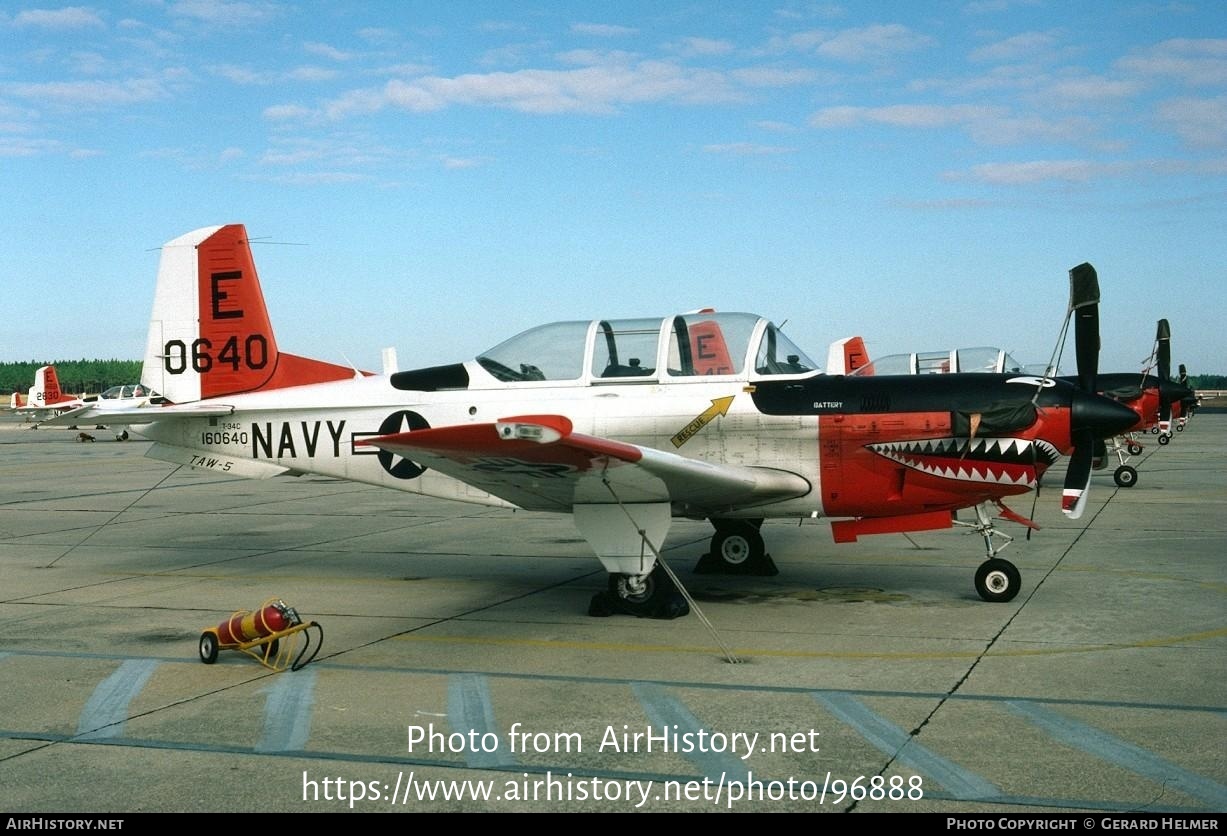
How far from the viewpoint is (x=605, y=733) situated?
5.37 meters

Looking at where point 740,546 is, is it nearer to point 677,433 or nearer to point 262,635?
point 677,433

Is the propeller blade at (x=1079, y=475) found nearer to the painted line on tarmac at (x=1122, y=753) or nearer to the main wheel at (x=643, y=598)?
the painted line on tarmac at (x=1122, y=753)

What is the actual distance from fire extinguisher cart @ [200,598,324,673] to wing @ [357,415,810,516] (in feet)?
4.03

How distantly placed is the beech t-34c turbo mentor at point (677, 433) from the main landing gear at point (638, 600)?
0.01 metres

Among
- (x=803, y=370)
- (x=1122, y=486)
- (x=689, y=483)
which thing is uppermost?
(x=803, y=370)

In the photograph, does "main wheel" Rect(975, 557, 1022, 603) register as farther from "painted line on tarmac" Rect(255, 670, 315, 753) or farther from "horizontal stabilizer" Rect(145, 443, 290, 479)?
"horizontal stabilizer" Rect(145, 443, 290, 479)

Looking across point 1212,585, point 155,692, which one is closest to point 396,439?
point 155,692

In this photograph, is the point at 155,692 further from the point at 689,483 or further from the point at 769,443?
the point at 769,443

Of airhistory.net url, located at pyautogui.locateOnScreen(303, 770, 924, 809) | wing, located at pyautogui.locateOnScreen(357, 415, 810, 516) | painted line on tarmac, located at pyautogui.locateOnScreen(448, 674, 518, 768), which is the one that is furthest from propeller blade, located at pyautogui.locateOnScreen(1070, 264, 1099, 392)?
painted line on tarmac, located at pyautogui.locateOnScreen(448, 674, 518, 768)

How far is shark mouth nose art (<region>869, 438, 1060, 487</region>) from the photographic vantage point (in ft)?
27.2

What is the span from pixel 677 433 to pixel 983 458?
2402mm

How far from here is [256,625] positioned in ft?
22.5

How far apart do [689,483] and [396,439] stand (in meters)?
2.37

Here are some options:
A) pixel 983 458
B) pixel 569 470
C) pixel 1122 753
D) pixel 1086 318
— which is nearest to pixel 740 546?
pixel 983 458
